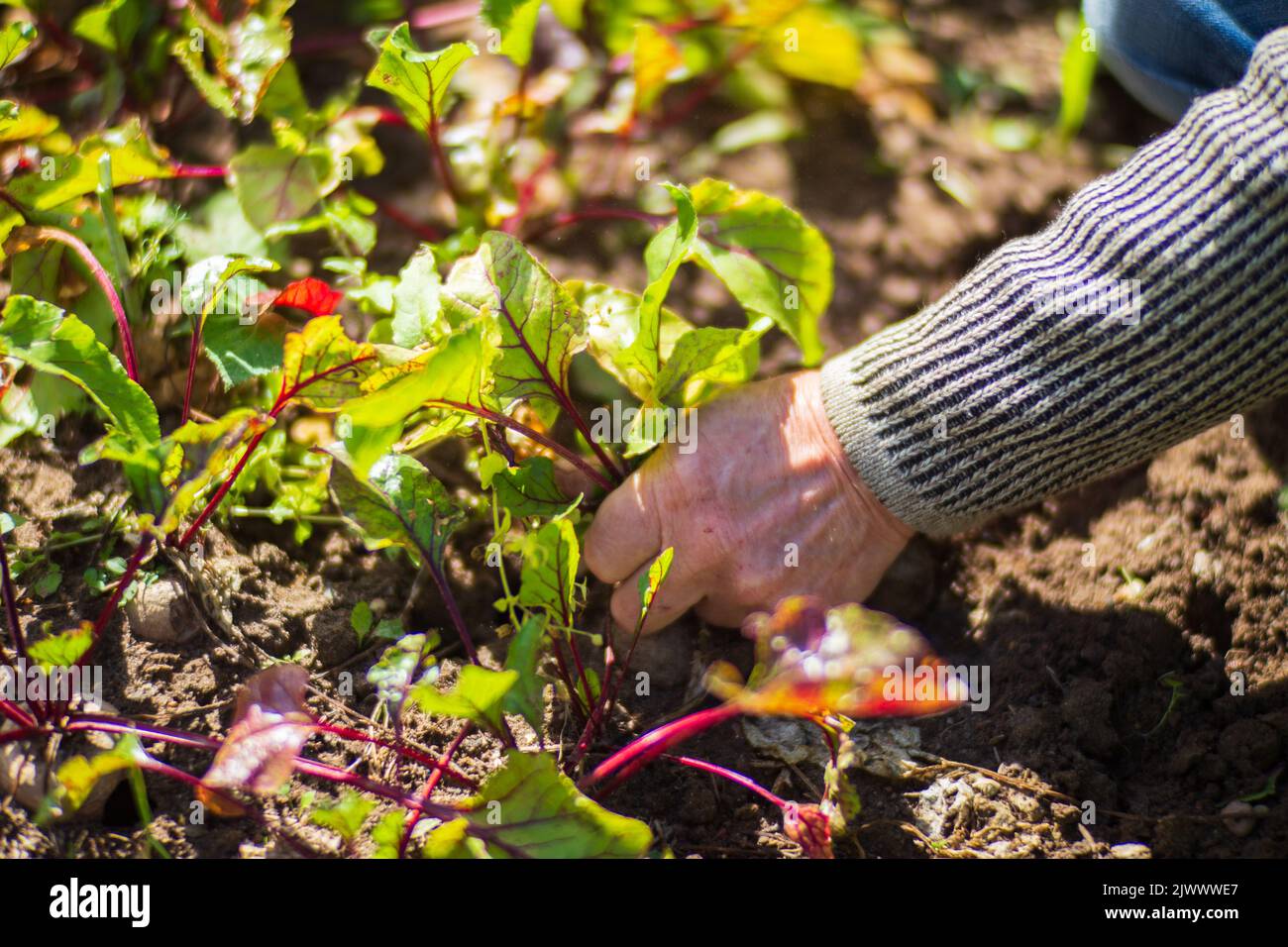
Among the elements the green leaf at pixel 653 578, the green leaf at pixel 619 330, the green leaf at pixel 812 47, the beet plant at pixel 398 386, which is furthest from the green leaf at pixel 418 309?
the green leaf at pixel 812 47

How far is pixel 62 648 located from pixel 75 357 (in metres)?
0.34

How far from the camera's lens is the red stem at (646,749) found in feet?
3.98

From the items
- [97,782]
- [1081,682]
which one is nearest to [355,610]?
[97,782]

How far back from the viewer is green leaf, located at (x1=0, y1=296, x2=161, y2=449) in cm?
121

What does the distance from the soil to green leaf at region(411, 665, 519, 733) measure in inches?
8.5

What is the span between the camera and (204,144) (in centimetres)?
197

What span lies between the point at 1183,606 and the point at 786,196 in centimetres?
105

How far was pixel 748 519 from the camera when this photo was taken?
1.46 metres

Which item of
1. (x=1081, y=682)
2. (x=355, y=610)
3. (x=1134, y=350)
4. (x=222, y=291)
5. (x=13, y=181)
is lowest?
(x=1081, y=682)

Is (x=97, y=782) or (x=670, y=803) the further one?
(x=670, y=803)

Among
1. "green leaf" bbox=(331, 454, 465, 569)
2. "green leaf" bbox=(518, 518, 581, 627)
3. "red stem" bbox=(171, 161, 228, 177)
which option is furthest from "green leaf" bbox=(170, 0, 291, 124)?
"green leaf" bbox=(518, 518, 581, 627)

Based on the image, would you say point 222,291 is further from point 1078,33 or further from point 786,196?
point 1078,33

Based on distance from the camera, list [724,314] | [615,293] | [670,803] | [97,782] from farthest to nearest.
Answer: [724,314] < [615,293] < [670,803] < [97,782]

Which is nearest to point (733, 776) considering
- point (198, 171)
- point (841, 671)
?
point (841, 671)
